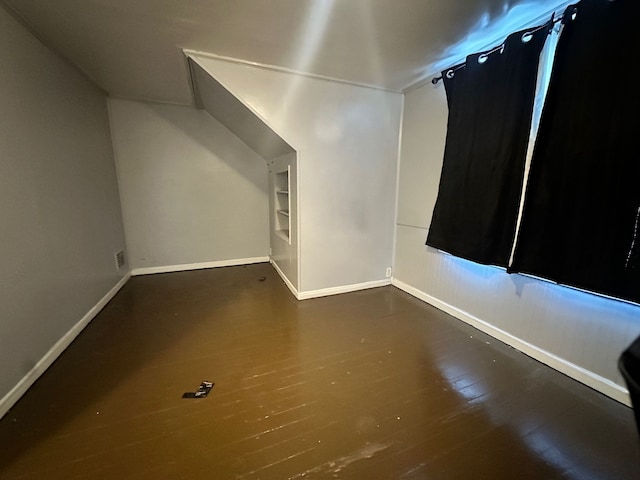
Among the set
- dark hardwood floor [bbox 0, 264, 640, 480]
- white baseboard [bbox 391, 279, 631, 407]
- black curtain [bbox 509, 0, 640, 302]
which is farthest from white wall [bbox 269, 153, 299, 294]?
black curtain [bbox 509, 0, 640, 302]

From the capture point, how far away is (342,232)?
297 cm

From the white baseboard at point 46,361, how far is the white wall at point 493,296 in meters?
3.12

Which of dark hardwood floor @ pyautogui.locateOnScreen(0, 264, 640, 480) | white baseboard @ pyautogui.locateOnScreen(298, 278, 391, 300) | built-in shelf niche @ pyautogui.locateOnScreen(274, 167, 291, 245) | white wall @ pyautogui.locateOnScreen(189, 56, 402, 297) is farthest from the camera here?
built-in shelf niche @ pyautogui.locateOnScreen(274, 167, 291, 245)

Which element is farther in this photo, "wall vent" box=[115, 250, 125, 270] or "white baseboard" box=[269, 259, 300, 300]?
"wall vent" box=[115, 250, 125, 270]

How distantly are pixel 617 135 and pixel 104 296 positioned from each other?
4.15 meters

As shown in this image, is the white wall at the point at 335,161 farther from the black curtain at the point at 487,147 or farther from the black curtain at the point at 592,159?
the black curtain at the point at 592,159

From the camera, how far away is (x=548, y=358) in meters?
1.85

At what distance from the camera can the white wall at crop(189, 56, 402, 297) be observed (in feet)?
8.11

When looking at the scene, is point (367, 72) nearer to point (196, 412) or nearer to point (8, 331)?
point (196, 412)

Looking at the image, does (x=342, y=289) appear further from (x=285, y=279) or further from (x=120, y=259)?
(x=120, y=259)

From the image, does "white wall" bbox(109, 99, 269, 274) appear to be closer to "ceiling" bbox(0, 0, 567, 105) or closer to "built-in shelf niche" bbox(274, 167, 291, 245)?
"built-in shelf niche" bbox(274, 167, 291, 245)

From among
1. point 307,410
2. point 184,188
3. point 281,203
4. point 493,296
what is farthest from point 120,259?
point 493,296

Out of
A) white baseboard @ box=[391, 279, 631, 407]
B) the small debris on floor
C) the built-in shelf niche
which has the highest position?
the built-in shelf niche

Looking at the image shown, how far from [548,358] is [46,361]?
3387 mm
